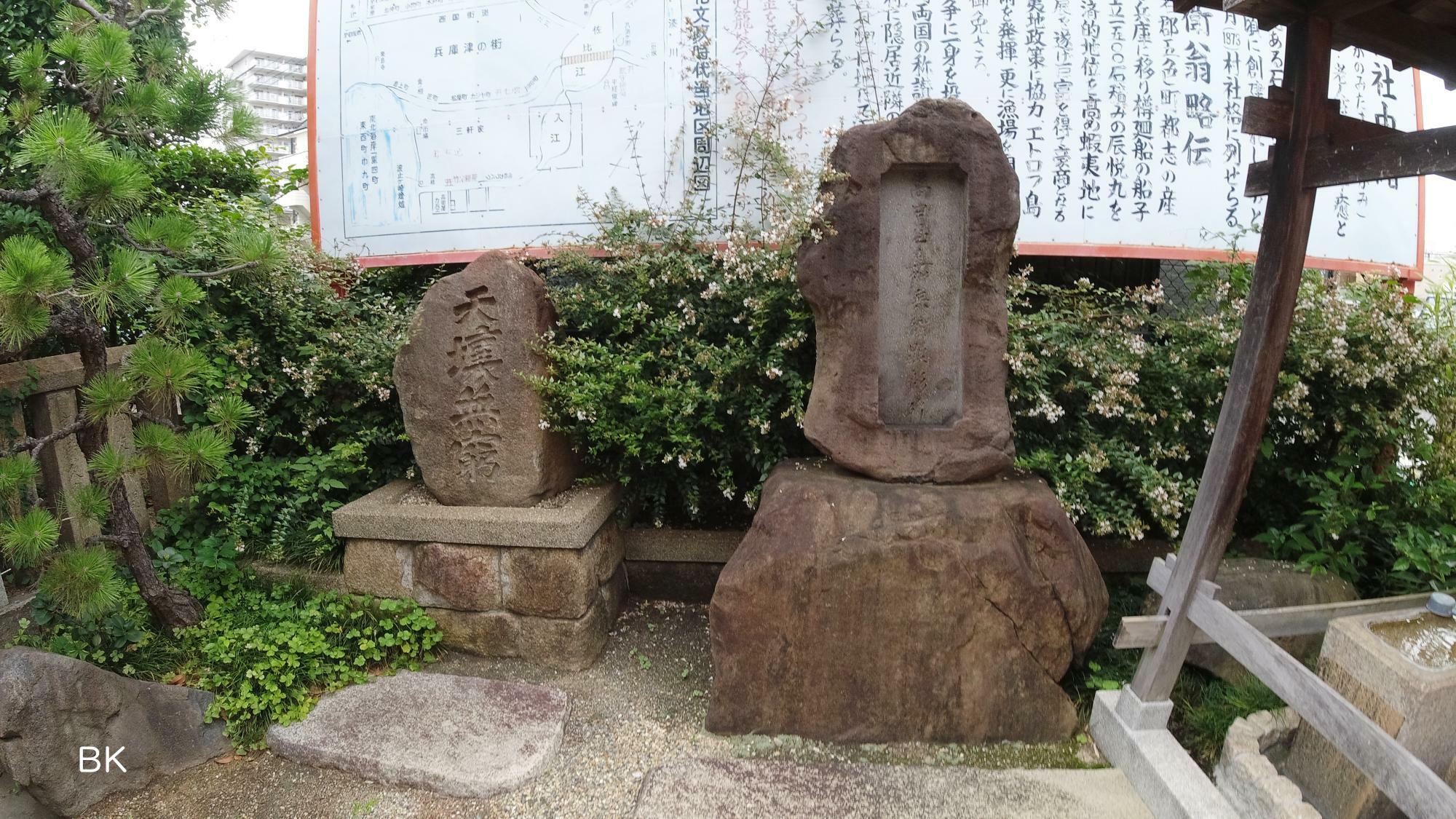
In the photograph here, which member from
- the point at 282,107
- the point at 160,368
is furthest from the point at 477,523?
the point at 282,107

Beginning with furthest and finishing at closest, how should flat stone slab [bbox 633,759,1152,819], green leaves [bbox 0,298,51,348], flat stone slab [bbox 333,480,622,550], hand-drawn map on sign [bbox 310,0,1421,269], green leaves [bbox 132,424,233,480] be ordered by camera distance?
1. hand-drawn map on sign [bbox 310,0,1421,269]
2. flat stone slab [bbox 333,480,622,550]
3. green leaves [bbox 132,424,233,480]
4. flat stone slab [bbox 633,759,1152,819]
5. green leaves [bbox 0,298,51,348]

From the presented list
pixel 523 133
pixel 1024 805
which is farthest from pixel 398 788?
pixel 523 133

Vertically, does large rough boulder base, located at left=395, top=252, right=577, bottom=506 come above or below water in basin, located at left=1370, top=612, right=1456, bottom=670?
above

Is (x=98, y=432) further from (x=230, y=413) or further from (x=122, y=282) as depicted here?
(x=122, y=282)

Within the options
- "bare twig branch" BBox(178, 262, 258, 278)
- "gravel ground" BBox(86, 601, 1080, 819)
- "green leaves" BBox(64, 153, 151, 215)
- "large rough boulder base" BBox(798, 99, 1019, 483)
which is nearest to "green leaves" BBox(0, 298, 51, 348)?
"green leaves" BBox(64, 153, 151, 215)

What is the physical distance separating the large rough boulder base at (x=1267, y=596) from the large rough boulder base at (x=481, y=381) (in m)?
3.02

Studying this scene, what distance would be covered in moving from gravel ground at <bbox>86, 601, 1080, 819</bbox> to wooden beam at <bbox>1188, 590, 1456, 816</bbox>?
31.3 inches

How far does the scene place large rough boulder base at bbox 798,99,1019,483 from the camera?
3145 mm

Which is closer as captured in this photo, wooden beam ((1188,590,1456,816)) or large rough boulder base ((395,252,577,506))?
wooden beam ((1188,590,1456,816))

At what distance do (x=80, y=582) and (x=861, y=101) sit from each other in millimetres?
4419

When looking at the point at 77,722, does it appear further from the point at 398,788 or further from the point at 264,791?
the point at 398,788

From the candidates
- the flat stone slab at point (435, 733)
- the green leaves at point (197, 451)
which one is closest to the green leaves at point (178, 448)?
the green leaves at point (197, 451)

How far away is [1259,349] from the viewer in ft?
8.10

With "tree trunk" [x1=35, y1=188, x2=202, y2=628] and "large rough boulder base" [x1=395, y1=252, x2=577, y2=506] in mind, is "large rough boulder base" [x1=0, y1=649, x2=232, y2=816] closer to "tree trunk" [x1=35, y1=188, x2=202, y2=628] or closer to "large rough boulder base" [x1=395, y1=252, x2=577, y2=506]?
"tree trunk" [x1=35, y1=188, x2=202, y2=628]
